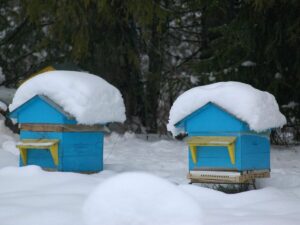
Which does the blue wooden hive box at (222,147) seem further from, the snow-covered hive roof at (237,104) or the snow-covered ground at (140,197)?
the snow-covered ground at (140,197)

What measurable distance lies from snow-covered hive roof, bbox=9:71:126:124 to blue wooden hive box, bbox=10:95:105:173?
0.10 meters

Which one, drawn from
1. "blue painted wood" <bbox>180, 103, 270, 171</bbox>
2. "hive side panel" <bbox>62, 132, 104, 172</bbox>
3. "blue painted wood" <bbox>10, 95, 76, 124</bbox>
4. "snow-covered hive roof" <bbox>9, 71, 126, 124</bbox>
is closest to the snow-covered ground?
"hive side panel" <bbox>62, 132, 104, 172</bbox>

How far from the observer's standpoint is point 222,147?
5.31 meters

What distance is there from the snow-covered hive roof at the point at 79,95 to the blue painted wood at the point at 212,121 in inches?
46.7

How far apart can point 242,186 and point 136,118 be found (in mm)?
6551

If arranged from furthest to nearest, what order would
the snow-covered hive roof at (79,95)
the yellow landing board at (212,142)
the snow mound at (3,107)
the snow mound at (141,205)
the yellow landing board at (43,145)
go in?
1. the snow mound at (3,107)
2. the snow-covered hive roof at (79,95)
3. the yellow landing board at (43,145)
4. the yellow landing board at (212,142)
5. the snow mound at (141,205)

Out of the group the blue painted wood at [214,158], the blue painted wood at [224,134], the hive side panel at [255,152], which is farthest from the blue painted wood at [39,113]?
the hive side panel at [255,152]

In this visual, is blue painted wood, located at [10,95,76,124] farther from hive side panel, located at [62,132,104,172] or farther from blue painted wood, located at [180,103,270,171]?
blue painted wood, located at [180,103,270,171]

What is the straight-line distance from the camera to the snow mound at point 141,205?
137 inches

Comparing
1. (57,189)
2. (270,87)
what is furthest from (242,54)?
(57,189)

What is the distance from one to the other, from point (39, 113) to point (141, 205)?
9.55 ft

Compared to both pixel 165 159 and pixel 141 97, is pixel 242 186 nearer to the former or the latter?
pixel 165 159

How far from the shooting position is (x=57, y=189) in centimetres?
498

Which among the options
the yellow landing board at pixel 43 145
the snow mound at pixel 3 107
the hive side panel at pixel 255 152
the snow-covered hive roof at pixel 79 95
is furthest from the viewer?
the snow mound at pixel 3 107
